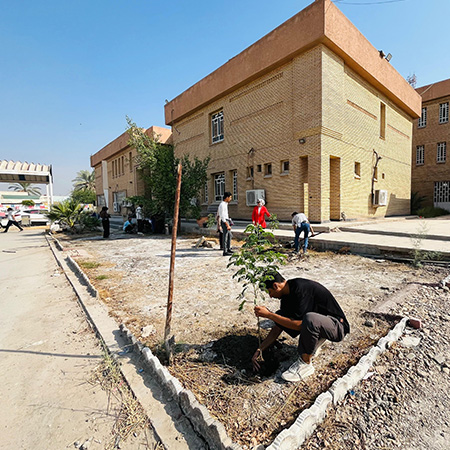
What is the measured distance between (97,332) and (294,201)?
10159mm

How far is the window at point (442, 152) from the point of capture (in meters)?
20.8

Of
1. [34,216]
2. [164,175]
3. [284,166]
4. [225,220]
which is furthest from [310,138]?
[34,216]

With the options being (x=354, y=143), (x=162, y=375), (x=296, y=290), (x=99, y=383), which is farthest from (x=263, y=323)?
(x=354, y=143)

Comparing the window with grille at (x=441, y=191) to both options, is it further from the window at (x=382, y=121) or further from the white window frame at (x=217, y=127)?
the white window frame at (x=217, y=127)

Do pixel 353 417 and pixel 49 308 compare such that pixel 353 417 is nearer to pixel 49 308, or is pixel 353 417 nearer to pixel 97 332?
pixel 97 332

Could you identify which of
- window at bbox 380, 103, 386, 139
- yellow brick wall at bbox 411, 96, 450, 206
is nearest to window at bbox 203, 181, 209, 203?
window at bbox 380, 103, 386, 139

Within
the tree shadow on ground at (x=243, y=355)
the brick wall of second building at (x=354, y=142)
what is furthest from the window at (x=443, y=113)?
the tree shadow on ground at (x=243, y=355)

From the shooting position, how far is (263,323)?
336 cm

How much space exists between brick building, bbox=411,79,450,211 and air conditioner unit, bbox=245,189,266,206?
16.8 m

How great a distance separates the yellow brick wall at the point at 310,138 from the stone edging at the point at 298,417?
9.37m

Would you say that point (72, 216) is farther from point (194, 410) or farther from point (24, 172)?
point (194, 410)

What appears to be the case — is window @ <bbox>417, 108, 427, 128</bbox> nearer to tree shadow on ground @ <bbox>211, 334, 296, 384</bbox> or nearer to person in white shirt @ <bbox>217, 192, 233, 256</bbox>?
person in white shirt @ <bbox>217, 192, 233, 256</bbox>

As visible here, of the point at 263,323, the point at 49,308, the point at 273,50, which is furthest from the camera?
the point at 273,50

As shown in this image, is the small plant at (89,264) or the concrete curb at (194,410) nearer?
the concrete curb at (194,410)
